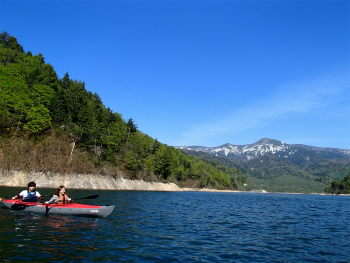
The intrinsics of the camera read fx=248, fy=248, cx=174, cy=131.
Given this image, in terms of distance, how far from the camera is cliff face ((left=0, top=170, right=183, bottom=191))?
51.6 m

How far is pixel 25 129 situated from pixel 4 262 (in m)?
61.4

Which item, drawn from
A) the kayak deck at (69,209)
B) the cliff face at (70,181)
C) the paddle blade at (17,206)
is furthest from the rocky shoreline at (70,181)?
the paddle blade at (17,206)

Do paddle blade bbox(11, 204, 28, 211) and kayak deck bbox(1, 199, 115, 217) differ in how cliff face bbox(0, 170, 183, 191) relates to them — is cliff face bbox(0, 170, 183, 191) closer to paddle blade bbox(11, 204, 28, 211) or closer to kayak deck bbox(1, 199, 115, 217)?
kayak deck bbox(1, 199, 115, 217)

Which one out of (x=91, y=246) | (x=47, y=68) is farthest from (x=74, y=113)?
(x=91, y=246)

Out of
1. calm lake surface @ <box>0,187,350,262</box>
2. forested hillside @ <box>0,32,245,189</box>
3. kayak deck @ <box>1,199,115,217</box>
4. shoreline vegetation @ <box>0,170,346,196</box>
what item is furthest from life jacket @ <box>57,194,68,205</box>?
forested hillside @ <box>0,32,245,189</box>

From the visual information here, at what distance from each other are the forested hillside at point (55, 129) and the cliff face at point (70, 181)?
1507 mm

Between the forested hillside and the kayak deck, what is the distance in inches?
1404

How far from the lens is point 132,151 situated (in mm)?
92875

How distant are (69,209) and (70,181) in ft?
138

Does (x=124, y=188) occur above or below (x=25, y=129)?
below

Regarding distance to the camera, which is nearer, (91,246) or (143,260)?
(143,260)

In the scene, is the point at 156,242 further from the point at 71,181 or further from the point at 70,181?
the point at 71,181

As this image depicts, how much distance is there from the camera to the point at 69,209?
22.6m

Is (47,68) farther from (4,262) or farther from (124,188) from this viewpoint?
(4,262)
